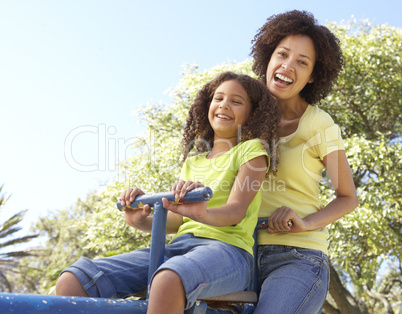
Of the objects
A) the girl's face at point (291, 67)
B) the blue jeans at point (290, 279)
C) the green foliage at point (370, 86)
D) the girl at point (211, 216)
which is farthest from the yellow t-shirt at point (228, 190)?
the green foliage at point (370, 86)

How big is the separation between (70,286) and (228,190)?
0.84 meters

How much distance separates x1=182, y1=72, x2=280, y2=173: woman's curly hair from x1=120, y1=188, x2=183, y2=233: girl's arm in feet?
1.64

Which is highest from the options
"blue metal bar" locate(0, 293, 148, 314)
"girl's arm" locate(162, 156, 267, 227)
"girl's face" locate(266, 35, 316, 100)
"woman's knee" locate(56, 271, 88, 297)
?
"girl's face" locate(266, 35, 316, 100)

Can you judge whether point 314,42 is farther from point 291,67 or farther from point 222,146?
point 222,146

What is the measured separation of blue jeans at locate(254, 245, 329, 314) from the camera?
2.18 metres

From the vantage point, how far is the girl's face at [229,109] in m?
2.57

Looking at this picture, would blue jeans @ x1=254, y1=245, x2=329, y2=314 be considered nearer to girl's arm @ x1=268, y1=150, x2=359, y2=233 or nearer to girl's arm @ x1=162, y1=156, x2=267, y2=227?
girl's arm @ x1=268, y1=150, x2=359, y2=233

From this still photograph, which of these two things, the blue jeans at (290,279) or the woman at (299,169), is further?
the woman at (299,169)

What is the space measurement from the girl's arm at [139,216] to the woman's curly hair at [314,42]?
4.02 feet

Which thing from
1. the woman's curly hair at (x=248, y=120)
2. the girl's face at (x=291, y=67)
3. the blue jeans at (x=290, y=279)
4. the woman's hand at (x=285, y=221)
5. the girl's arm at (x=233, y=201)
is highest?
the girl's face at (x=291, y=67)

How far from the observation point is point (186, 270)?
5.66 ft

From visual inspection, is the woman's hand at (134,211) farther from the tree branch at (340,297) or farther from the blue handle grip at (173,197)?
the tree branch at (340,297)

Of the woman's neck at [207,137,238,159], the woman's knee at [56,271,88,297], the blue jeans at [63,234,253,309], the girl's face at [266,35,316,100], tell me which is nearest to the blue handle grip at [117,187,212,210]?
the blue jeans at [63,234,253,309]

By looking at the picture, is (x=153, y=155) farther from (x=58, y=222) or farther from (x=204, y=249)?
(x=58, y=222)
